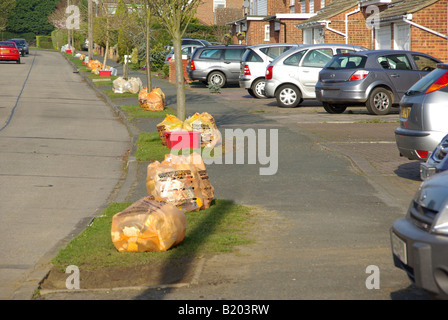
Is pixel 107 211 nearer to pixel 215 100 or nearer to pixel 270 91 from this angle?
pixel 270 91

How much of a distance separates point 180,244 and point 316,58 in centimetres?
1471

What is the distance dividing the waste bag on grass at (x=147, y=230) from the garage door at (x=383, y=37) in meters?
22.2

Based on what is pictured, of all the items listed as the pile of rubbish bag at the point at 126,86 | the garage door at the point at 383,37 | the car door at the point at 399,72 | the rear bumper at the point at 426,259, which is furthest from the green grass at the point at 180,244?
the garage door at the point at 383,37

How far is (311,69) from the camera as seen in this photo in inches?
784

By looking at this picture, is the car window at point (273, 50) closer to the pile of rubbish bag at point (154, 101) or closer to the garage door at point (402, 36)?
the garage door at point (402, 36)

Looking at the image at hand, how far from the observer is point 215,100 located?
77.1 feet

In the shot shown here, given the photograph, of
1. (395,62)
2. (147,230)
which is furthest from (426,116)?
(395,62)

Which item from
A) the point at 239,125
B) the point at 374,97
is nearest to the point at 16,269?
the point at 239,125

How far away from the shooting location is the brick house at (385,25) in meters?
23.5

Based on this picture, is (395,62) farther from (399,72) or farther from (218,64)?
(218,64)

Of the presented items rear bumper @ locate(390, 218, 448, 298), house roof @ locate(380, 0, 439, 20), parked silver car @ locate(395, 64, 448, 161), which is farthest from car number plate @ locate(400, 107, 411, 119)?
house roof @ locate(380, 0, 439, 20)

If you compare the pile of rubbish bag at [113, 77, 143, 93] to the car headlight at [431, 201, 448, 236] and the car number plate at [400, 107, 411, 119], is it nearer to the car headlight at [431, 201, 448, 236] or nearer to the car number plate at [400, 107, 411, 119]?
the car number plate at [400, 107, 411, 119]
